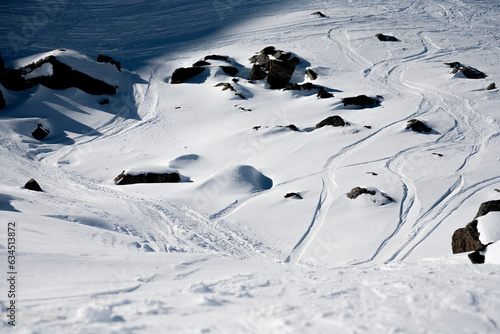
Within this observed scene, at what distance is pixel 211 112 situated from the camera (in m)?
18.2

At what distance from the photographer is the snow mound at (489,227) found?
6911mm

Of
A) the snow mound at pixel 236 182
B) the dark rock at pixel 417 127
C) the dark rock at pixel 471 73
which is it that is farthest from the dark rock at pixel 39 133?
the dark rock at pixel 471 73

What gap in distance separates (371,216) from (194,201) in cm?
461

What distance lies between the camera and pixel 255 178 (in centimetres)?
1175

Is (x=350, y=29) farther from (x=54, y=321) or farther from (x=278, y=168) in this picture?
(x=54, y=321)

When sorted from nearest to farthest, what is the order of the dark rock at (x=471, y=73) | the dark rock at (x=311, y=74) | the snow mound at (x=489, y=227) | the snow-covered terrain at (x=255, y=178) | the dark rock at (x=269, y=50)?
1. the snow-covered terrain at (x=255, y=178)
2. the snow mound at (x=489, y=227)
3. the dark rock at (x=471, y=73)
4. the dark rock at (x=311, y=74)
5. the dark rock at (x=269, y=50)

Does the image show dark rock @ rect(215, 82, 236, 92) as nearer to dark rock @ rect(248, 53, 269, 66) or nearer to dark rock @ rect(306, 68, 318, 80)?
dark rock @ rect(248, 53, 269, 66)

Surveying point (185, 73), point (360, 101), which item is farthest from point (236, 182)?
point (185, 73)

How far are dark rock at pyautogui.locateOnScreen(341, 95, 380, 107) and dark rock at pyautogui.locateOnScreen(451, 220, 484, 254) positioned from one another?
34.1ft

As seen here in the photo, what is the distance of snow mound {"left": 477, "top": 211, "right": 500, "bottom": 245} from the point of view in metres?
6.91

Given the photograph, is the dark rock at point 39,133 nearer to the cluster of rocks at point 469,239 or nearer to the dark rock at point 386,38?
the cluster of rocks at point 469,239

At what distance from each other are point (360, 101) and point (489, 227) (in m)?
10.9

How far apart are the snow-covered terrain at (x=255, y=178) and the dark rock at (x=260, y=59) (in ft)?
1.55

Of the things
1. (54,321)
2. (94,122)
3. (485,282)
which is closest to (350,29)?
(94,122)
